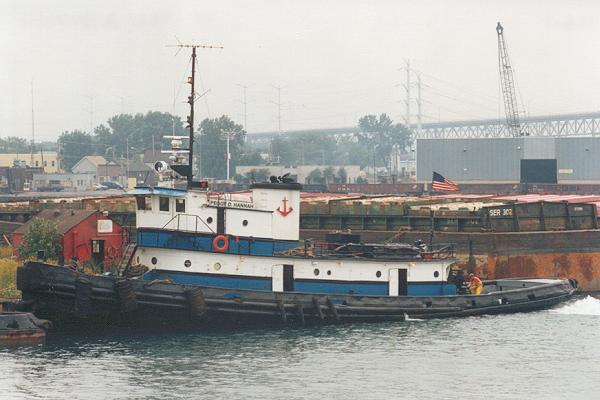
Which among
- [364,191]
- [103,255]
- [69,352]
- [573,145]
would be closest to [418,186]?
[364,191]

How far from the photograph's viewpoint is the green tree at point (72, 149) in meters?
190

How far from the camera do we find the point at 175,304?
3834 centimetres

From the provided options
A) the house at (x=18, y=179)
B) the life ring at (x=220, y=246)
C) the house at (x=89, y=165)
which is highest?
the house at (x=89, y=165)

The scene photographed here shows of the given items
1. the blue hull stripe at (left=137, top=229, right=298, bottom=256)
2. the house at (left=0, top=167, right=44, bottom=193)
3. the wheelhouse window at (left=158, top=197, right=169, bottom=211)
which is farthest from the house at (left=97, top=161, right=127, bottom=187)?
the blue hull stripe at (left=137, top=229, right=298, bottom=256)

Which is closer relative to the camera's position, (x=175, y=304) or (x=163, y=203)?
(x=175, y=304)

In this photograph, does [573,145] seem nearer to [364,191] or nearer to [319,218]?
[364,191]

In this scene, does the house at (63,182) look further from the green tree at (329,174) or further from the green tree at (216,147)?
the green tree at (329,174)

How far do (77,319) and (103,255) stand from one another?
619cm

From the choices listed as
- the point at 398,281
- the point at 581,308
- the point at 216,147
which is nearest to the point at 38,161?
the point at 216,147

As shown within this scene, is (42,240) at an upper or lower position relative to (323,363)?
upper

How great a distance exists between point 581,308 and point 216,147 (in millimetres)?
124269

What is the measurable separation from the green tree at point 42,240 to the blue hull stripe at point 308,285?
23.1ft

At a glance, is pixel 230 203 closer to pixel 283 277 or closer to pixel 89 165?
pixel 283 277

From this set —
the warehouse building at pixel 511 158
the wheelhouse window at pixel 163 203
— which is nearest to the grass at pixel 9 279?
the wheelhouse window at pixel 163 203
